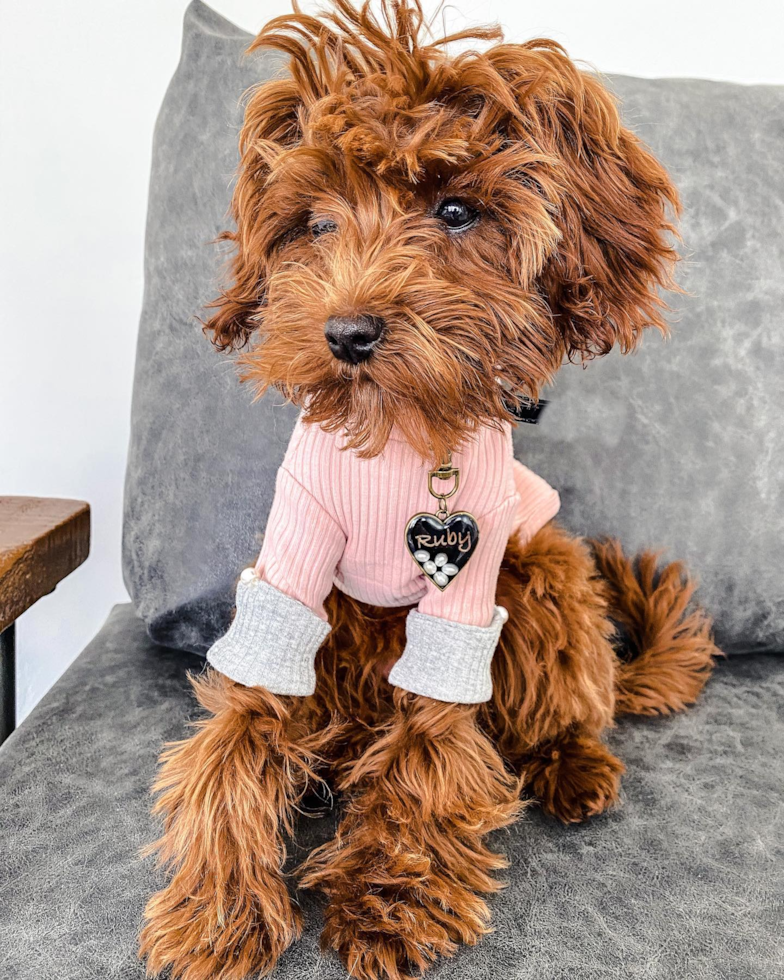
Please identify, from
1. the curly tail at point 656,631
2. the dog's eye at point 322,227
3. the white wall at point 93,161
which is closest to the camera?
the dog's eye at point 322,227

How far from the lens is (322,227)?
76 centimetres

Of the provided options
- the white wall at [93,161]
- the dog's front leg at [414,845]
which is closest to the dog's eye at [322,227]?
the dog's front leg at [414,845]

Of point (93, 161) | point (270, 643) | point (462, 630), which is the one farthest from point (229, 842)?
point (93, 161)

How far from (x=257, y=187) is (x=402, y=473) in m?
0.31

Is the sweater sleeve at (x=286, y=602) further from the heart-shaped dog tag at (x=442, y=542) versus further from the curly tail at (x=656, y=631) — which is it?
the curly tail at (x=656, y=631)

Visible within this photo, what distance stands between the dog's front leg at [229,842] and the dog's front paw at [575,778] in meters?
0.26

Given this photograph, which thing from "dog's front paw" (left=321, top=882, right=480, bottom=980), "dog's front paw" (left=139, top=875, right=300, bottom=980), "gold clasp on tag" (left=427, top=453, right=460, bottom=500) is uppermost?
"gold clasp on tag" (left=427, top=453, right=460, bottom=500)

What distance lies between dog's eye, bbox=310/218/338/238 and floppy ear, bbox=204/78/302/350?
4 cm

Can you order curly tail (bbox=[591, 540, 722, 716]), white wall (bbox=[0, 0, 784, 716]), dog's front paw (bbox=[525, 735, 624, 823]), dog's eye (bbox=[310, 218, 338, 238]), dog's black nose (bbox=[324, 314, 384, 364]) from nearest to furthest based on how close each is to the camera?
dog's black nose (bbox=[324, 314, 384, 364]) < dog's eye (bbox=[310, 218, 338, 238]) < dog's front paw (bbox=[525, 735, 624, 823]) < curly tail (bbox=[591, 540, 722, 716]) < white wall (bbox=[0, 0, 784, 716])

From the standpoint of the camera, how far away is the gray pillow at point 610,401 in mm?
1103

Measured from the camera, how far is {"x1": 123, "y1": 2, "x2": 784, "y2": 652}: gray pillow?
1.10 metres

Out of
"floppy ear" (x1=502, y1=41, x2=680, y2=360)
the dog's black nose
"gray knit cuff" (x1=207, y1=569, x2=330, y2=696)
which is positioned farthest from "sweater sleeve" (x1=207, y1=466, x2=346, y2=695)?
"floppy ear" (x1=502, y1=41, x2=680, y2=360)

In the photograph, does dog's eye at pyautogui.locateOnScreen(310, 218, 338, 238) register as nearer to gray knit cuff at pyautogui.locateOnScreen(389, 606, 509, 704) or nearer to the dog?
the dog

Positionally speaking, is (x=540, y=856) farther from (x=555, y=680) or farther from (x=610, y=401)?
(x=610, y=401)
